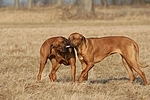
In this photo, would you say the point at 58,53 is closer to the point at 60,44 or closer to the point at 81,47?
the point at 60,44

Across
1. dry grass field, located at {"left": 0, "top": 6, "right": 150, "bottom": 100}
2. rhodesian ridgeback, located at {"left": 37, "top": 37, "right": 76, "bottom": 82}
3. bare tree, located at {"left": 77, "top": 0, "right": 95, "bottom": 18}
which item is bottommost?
bare tree, located at {"left": 77, "top": 0, "right": 95, "bottom": 18}

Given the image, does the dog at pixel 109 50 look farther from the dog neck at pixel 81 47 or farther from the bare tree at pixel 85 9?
the bare tree at pixel 85 9

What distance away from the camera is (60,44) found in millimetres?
9578

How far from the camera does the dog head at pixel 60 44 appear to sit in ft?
31.1

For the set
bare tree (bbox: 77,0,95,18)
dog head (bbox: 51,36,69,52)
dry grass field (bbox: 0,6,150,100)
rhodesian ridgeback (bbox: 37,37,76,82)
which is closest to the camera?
dry grass field (bbox: 0,6,150,100)

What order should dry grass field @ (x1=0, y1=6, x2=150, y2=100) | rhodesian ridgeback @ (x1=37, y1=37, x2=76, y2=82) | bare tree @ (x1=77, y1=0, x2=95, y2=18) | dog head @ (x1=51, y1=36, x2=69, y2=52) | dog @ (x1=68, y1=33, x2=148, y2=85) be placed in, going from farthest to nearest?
bare tree @ (x1=77, y1=0, x2=95, y2=18) → dog @ (x1=68, y1=33, x2=148, y2=85) → rhodesian ridgeback @ (x1=37, y1=37, x2=76, y2=82) → dog head @ (x1=51, y1=36, x2=69, y2=52) → dry grass field @ (x1=0, y1=6, x2=150, y2=100)

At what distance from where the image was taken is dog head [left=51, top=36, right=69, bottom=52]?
9.47 m

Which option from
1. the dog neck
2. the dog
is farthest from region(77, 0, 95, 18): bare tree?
the dog neck

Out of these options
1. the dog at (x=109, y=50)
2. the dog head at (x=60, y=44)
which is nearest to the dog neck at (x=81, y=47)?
the dog at (x=109, y=50)

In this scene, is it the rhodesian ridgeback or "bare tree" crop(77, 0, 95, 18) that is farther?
"bare tree" crop(77, 0, 95, 18)

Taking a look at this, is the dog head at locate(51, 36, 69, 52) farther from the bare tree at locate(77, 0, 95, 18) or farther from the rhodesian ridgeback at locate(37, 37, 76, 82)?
the bare tree at locate(77, 0, 95, 18)

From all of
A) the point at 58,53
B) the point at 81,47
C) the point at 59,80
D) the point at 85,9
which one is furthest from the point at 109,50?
the point at 85,9

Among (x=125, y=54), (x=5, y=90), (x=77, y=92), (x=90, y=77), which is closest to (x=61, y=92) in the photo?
(x=77, y=92)

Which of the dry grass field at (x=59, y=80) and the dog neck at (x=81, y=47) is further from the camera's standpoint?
the dog neck at (x=81, y=47)
